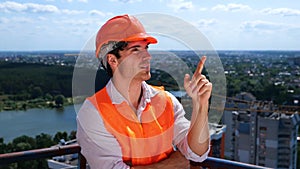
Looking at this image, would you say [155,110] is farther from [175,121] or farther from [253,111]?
[253,111]

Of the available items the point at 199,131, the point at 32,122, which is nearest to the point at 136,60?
the point at 199,131

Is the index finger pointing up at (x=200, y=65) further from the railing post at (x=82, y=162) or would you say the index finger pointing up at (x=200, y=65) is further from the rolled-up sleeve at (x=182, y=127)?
the railing post at (x=82, y=162)

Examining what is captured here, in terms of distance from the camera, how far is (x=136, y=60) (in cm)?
92

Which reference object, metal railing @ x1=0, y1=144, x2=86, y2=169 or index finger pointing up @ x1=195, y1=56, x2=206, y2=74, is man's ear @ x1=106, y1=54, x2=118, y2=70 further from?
metal railing @ x1=0, y1=144, x2=86, y2=169

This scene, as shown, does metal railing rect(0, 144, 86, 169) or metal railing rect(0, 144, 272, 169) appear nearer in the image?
metal railing rect(0, 144, 272, 169)

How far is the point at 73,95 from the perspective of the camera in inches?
37.7

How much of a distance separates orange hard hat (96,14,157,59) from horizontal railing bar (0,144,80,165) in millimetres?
876

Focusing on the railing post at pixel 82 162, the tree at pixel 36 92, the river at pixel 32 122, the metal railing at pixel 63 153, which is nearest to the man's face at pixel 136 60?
the metal railing at pixel 63 153

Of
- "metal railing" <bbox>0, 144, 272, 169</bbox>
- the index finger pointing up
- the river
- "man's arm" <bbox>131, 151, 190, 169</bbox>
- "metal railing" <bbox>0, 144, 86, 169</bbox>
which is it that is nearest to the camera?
the index finger pointing up

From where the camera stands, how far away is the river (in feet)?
67.3

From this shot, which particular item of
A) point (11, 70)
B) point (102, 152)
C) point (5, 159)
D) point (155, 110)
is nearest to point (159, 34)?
point (155, 110)

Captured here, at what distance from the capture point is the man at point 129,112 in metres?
0.91

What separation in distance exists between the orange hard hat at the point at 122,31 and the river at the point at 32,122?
18963 mm

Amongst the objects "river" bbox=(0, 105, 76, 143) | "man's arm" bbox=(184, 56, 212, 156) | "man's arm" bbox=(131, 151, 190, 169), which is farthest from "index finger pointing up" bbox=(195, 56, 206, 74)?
"river" bbox=(0, 105, 76, 143)
